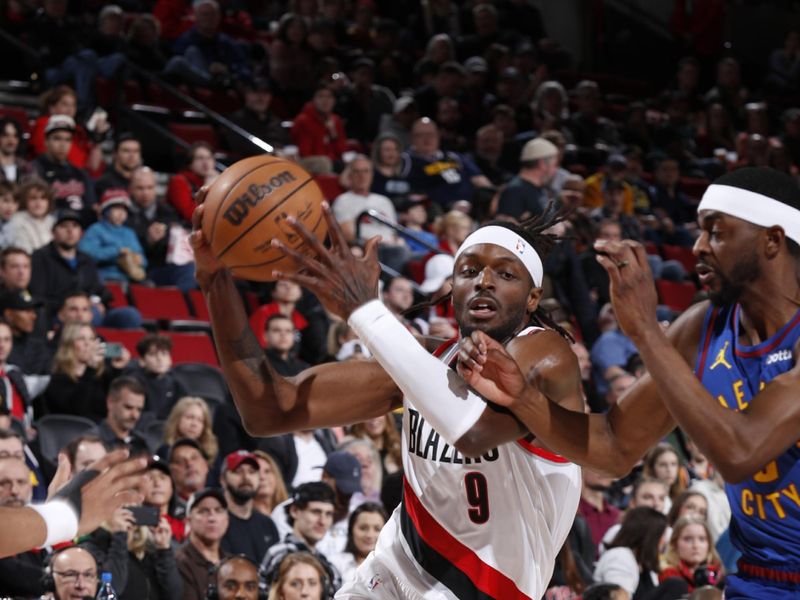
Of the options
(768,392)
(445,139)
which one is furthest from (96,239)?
(768,392)

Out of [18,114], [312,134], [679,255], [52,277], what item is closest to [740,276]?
[52,277]

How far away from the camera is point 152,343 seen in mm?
9562

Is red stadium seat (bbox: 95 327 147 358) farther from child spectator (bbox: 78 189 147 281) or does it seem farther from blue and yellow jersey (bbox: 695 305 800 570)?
blue and yellow jersey (bbox: 695 305 800 570)

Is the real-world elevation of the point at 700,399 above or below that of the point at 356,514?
above

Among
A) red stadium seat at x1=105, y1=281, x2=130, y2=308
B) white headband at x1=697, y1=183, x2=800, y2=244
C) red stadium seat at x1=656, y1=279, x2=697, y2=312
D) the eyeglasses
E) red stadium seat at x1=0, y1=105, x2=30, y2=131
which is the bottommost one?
red stadium seat at x1=656, y1=279, x2=697, y2=312

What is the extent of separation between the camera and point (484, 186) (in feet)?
45.9

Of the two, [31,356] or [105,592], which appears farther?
[31,356]

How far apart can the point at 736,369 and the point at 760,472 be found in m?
0.28

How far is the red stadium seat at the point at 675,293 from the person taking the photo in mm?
13836

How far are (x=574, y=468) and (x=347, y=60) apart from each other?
41.3 ft

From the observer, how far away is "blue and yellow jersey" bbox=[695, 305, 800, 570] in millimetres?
3605

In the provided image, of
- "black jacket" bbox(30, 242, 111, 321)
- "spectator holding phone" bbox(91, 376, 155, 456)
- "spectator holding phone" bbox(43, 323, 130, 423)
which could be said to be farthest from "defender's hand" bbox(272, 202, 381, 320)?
"black jacket" bbox(30, 242, 111, 321)

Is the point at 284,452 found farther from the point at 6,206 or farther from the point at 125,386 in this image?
the point at 6,206

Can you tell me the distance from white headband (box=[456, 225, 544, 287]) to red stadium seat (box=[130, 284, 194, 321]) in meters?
6.90
